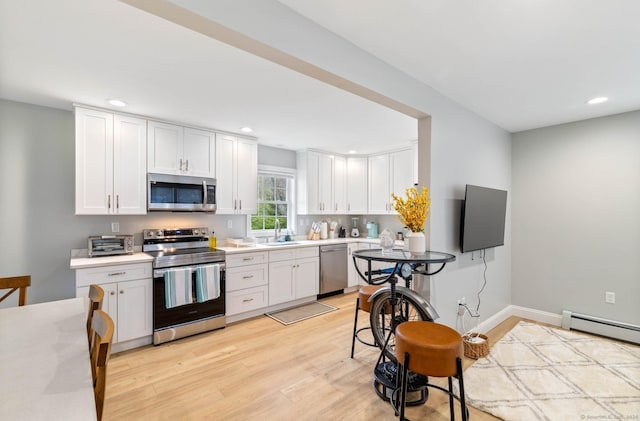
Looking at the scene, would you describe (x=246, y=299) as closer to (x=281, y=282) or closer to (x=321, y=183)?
(x=281, y=282)

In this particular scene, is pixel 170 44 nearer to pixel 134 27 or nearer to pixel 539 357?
pixel 134 27

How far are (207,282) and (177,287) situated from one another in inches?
12.5

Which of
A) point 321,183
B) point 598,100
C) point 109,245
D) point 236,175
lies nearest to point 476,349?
point 598,100

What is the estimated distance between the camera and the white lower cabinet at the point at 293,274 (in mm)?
4105

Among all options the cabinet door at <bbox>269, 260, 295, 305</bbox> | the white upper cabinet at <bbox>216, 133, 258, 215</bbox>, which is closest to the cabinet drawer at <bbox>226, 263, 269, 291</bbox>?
the cabinet door at <bbox>269, 260, 295, 305</bbox>

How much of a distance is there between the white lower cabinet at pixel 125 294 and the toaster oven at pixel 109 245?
33cm

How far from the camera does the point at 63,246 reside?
3191 mm


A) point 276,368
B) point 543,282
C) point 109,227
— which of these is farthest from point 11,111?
point 543,282

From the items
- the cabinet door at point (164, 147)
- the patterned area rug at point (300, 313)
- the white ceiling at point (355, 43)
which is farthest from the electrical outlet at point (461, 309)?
the cabinet door at point (164, 147)

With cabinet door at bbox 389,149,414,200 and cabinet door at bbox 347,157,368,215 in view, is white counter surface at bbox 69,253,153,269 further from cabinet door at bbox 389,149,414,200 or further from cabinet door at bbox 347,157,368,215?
cabinet door at bbox 389,149,414,200

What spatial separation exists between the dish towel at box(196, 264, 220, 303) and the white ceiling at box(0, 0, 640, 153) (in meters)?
1.76

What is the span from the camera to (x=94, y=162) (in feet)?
10.1

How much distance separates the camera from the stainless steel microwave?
3.42 metres

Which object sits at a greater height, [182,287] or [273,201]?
[273,201]
